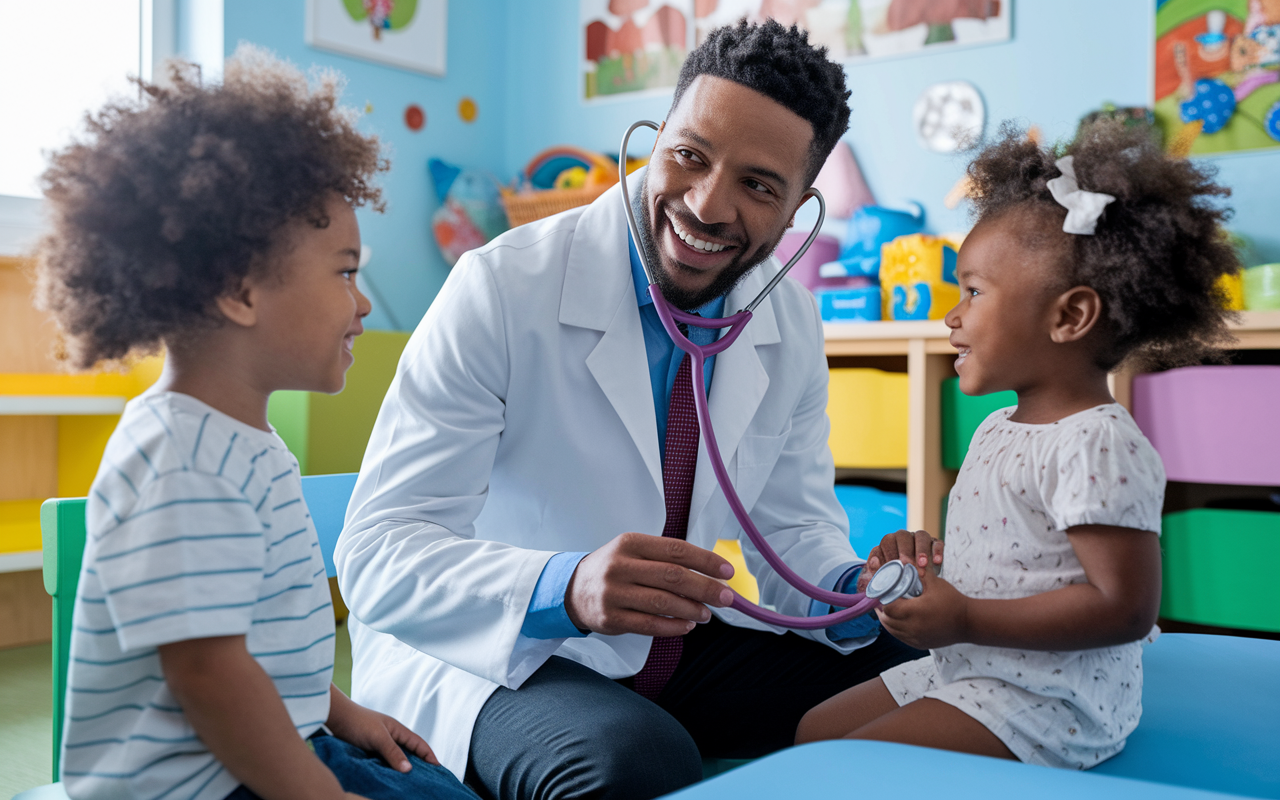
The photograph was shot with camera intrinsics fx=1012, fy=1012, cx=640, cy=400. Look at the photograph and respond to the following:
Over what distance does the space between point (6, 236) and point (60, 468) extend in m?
0.61

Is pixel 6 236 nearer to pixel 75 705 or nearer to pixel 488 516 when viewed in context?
pixel 488 516

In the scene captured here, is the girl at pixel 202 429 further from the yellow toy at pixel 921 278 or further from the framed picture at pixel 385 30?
the framed picture at pixel 385 30

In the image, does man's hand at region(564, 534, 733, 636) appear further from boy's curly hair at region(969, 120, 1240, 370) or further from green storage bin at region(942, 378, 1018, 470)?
green storage bin at region(942, 378, 1018, 470)

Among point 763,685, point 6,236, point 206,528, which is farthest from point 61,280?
point 6,236

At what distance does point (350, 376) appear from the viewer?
2559 mm

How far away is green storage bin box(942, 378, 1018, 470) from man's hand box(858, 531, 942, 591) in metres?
1.17

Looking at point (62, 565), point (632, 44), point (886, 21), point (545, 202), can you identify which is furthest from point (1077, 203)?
point (632, 44)

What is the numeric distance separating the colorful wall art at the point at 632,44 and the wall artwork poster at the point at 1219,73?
53.8 inches

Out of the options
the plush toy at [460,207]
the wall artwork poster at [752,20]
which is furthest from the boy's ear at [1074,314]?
the plush toy at [460,207]

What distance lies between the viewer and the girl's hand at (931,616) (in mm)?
890

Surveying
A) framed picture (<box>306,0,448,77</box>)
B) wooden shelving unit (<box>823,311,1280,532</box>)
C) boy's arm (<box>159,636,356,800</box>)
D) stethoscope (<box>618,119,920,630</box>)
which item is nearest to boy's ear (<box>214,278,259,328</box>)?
boy's arm (<box>159,636,356,800</box>)

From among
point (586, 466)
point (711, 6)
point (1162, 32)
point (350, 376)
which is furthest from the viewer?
point (711, 6)

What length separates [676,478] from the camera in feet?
4.21

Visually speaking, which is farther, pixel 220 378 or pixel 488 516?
pixel 488 516
